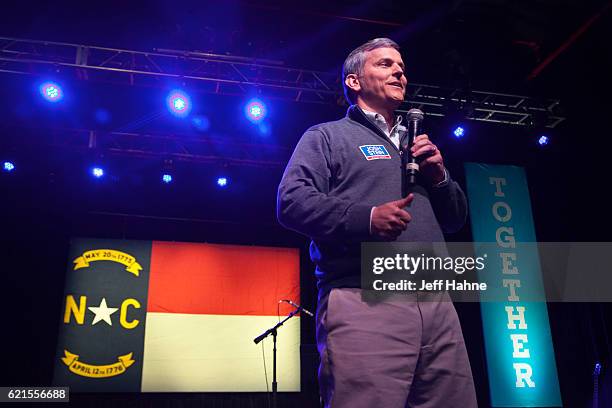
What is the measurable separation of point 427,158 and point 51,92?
5.26 metres

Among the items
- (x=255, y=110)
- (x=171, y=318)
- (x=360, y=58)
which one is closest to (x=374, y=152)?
(x=360, y=58)

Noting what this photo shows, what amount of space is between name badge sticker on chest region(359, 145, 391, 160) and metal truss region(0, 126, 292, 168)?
17.0ft

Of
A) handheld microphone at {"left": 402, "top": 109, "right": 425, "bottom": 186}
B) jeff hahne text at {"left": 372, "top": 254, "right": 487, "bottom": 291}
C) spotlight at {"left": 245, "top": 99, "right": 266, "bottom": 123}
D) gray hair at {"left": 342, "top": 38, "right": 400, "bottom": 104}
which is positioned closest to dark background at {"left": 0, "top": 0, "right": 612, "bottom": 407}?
spotlight at {"left": 245, "top": 99, "right": 266, "bottom": 123}

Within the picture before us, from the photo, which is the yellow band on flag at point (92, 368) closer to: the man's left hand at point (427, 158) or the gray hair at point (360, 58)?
the gray hair at point (360, 58)

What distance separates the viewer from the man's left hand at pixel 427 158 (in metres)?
1.49

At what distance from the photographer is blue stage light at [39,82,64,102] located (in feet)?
18.2

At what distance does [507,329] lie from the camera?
5.35 m

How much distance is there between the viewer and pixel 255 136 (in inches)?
260

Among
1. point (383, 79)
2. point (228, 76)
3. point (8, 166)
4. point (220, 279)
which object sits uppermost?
point (228, 76)

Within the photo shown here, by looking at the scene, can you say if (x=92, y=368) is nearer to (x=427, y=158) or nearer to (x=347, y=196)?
(x=347, y=196)

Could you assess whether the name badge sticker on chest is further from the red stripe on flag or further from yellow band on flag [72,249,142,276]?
yellow band on flag [72,249,142,276]

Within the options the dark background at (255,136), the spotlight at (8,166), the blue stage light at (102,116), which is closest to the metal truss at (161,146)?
the dark background at (255,136)

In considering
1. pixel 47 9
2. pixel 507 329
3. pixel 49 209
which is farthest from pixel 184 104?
pixel 507 329

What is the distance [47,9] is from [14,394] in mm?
4113
